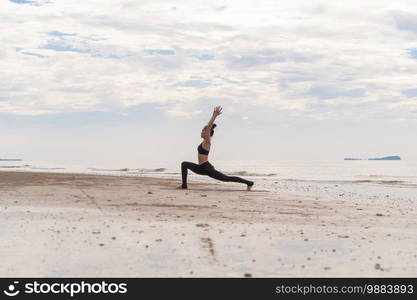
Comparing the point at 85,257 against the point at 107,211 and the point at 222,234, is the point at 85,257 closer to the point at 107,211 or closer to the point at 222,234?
the point at 222,234

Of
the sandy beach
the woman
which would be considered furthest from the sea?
the sandy beach

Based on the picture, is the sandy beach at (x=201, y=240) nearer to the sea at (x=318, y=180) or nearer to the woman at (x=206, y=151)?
the woman at (x=206, y=151)

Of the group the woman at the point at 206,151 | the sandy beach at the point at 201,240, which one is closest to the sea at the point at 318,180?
the woman at the point at 206,151

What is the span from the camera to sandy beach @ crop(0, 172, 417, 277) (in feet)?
25.4

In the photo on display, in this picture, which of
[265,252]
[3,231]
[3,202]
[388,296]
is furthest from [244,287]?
[3,202]

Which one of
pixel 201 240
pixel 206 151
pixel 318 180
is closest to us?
pixel 201 240

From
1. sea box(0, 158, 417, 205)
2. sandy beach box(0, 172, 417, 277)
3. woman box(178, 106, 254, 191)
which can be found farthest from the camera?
sea box(0, 158, 417, 205)

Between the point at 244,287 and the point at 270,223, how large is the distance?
19.9 ft

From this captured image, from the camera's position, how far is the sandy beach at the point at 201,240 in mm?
7746

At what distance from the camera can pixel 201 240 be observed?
1002cm

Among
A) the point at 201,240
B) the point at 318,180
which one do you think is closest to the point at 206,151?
the point at 201,240

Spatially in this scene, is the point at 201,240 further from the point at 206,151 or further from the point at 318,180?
the point at 318,180

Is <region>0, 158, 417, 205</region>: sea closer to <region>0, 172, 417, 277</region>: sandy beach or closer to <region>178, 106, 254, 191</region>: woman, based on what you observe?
<region>178, 106, 254, 191</region>: woman

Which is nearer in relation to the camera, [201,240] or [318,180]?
[201,240]
